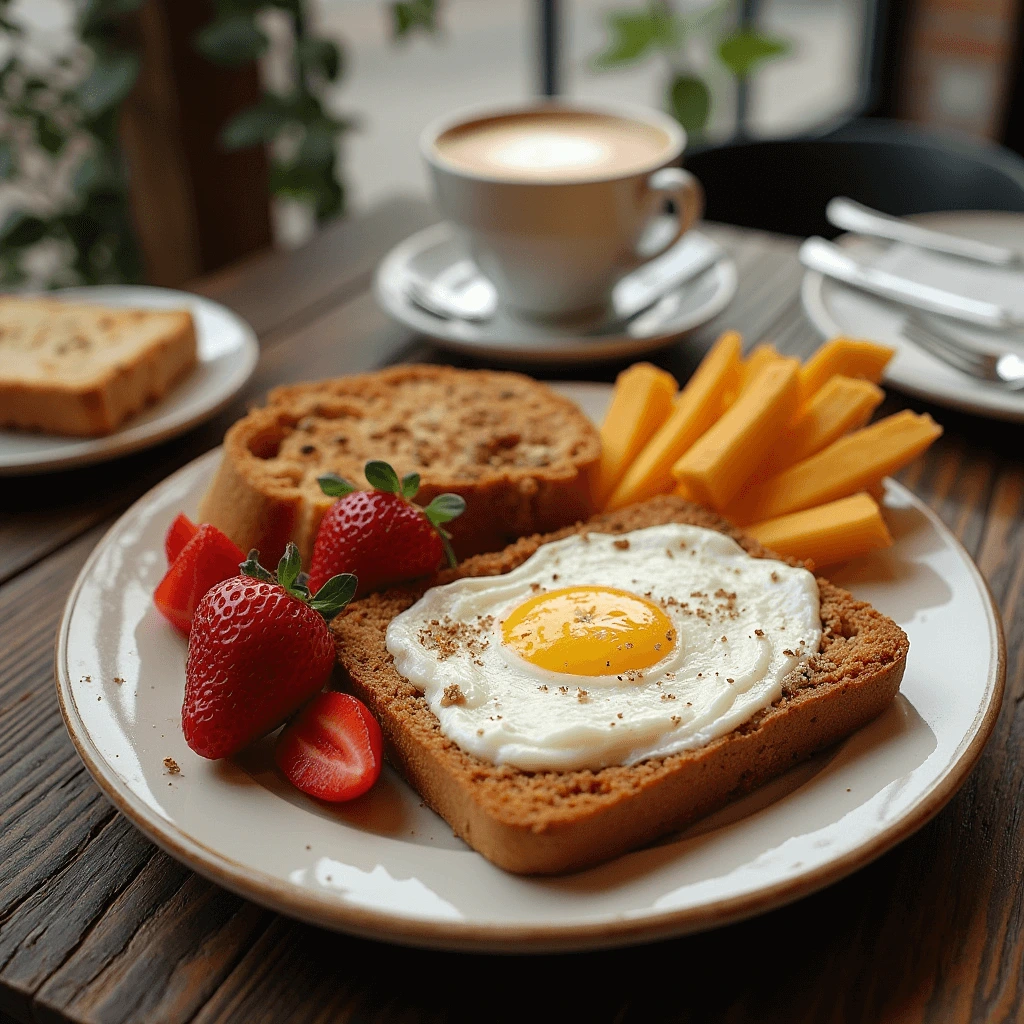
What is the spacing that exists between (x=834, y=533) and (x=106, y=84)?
225cm

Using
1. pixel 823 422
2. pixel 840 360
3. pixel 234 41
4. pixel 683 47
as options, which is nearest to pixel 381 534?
pixel 823 422

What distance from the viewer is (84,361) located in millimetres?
1970

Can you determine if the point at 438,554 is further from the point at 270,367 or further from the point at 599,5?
the point at 599,5

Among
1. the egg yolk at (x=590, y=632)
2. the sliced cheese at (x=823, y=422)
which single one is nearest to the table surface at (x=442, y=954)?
the egg yolk at (x=590, y=632)

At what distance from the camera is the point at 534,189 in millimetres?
2078

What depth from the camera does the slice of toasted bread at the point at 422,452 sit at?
152cm

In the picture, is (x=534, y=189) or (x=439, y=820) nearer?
(x=439, y=820)

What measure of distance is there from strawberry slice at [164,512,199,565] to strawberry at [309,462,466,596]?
181 mm

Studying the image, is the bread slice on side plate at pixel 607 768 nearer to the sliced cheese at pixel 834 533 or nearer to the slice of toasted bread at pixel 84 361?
the sliced cheese at pixel 834 533

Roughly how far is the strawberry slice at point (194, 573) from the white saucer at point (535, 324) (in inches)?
35.8

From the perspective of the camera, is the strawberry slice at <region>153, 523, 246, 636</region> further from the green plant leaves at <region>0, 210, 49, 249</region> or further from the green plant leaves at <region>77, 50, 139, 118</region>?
the green plant leaves at <region>0, 210, 49, 249</region>

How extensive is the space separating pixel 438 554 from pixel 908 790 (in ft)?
2.05

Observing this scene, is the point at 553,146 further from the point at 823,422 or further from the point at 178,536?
the point at 178,536

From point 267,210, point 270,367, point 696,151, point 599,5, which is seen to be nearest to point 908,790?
point 270,367
